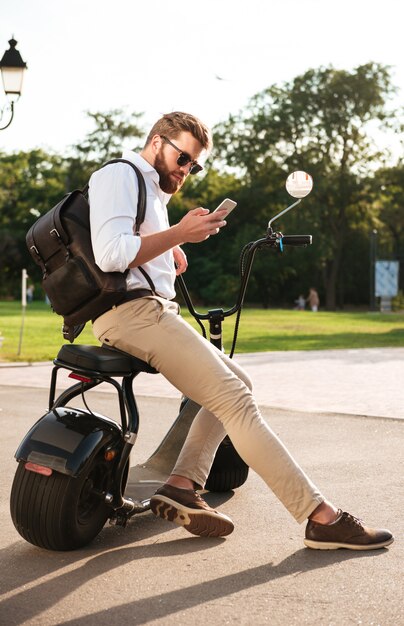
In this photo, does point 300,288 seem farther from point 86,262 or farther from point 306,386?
point 86,262

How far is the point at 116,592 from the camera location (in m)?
3.62

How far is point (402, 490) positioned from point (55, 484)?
88.3 inches

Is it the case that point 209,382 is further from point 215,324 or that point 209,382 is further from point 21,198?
point 21,198

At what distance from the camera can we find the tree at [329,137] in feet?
172


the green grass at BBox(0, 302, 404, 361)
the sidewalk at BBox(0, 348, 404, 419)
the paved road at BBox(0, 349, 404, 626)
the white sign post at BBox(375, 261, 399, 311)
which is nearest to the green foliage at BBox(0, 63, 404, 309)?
the white sign post at BBox(375, 261, 399, 311)

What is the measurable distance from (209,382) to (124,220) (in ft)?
2.40

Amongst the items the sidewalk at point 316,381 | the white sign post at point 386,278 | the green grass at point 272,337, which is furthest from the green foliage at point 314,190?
the sidewalk at point 316,381

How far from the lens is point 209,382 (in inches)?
160

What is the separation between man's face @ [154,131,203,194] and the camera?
409 centimetres

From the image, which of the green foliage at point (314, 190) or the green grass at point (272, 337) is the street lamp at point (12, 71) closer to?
the green grass at point (272, 337)

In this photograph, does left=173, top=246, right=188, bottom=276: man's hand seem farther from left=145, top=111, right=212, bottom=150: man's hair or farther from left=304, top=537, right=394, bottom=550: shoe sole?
left=304, top=537, right=394, bottom=550: shoe sole

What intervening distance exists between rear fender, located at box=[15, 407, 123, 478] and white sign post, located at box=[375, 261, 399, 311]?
34178 millimetres

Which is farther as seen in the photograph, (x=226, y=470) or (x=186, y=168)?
(x=226, y=470)

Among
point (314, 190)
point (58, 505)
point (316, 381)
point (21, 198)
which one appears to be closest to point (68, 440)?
point (58, 505)
